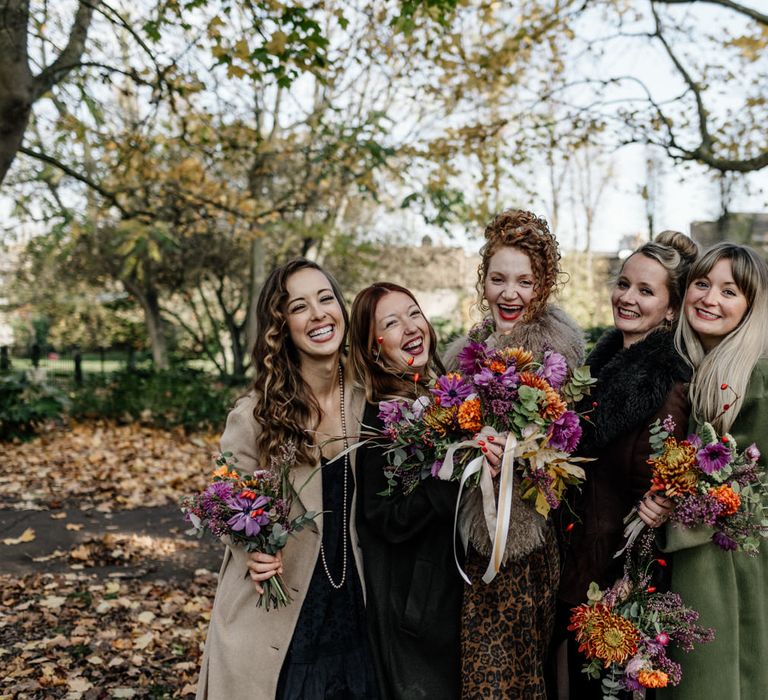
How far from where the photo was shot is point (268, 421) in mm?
2721

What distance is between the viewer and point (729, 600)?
264 centimetres

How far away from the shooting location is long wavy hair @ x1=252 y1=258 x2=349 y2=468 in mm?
2713

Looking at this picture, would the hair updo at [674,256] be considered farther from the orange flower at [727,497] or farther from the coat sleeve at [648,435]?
the orange flower at [727,497]

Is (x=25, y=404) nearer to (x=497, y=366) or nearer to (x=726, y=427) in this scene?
(x=497, y=366)

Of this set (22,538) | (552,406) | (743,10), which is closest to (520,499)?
(552,406)

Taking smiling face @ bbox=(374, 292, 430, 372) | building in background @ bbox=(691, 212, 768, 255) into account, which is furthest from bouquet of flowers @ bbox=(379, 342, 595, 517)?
building in background @ bbox=(691, 212, 768, 255)

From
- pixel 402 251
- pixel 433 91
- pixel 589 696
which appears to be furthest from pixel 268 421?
pixel 402 251

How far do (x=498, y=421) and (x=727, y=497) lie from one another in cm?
80

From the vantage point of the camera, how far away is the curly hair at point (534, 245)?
2.84 meters

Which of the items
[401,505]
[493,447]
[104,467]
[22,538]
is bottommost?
[22,538]

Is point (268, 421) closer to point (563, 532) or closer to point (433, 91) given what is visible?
point (563, 532)

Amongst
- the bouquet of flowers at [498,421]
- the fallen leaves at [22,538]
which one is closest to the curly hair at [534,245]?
the bouquet of flowers at [498,421]

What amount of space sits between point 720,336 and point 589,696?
154 cm

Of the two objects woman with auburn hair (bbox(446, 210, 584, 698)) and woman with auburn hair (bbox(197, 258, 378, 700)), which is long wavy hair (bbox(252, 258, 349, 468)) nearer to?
woman with auburn hair (bbox(197, 258, 378, 700))
